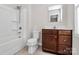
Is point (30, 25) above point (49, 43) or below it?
above

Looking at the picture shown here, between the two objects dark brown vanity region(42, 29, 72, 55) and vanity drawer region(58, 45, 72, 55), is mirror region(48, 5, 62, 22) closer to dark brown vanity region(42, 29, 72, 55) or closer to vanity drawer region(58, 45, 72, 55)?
dark brown vanity region(42, 29, 72, 55)

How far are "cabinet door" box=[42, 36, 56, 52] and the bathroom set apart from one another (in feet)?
0.19

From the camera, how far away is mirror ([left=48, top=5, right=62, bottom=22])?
4.12 feet

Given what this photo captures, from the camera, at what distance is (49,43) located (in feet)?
4.42

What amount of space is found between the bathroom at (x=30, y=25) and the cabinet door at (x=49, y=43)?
58 mm

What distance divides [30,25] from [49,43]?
35 centimetres

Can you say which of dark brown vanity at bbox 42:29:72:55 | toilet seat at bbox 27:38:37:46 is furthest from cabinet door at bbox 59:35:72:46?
toilet seat at bbox 27:38:37:46

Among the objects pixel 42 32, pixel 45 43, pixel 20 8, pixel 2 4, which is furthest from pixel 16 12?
pixel 45 43

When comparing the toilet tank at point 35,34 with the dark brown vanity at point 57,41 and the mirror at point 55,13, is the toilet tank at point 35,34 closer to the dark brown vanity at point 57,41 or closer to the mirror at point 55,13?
the dark brown vanity at point 57,41

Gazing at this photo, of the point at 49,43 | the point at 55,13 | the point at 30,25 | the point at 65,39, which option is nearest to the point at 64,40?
the point at 65,39

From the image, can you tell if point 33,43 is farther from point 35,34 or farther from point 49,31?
point 49,31

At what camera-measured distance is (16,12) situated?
1.27 meters

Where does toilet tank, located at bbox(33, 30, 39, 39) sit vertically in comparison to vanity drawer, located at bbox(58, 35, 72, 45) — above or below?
above

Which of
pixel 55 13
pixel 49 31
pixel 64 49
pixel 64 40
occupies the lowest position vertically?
pixel 64 49
